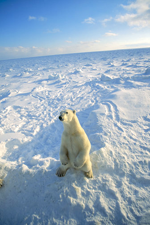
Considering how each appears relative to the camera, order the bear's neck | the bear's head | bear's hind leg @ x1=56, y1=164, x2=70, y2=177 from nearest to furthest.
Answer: the bear's head
the bear's neck
bear's hind leg @ x1=56, y1=164, x2=70, y2=177

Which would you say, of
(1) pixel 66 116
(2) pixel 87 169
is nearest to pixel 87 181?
(2) pixel 87 169

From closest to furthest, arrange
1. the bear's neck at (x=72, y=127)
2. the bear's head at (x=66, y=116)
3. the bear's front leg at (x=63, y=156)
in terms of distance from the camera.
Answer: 1. the bear's head at (x=66, y=116)
2. the bear's neck at (x=72, y=127)
3. the bear's front leg at (x=63, y=156)

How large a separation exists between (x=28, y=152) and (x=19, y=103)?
4278mm

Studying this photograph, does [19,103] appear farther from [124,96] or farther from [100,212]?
[100,212]

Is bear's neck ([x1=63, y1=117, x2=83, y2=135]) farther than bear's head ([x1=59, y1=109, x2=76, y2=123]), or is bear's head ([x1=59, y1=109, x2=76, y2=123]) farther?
bear's neck ([x1=63, y1=117, x2=83, y2=135])

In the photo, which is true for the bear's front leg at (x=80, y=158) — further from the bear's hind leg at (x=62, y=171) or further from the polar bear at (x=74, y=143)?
the bear's hind leg at (x=62, y=171)

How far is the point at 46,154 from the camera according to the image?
307 cm

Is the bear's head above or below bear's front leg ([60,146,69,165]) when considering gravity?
above

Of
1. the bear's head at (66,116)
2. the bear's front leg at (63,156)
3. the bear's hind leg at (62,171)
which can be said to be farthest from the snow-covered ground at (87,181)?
the bear's head at (66,116)

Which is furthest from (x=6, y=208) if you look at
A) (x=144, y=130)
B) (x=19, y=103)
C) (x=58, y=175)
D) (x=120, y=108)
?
(x=19, y=103)

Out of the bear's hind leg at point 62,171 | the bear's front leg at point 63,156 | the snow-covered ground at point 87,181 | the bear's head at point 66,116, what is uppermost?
Result: the bear's head at point 66,116

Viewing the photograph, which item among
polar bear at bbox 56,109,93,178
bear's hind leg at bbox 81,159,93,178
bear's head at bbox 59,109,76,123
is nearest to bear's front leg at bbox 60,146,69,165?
polar bear at bbox 56,109,93,178

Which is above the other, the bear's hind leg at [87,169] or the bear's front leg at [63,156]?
the bear's front leg at [63,156]

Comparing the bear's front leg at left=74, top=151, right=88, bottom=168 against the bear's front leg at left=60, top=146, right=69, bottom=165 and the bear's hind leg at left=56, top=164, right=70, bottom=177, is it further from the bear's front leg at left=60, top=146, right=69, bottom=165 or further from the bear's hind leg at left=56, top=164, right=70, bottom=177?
the bear's hind leg at left=56, top=164, right=70, bottom=177
